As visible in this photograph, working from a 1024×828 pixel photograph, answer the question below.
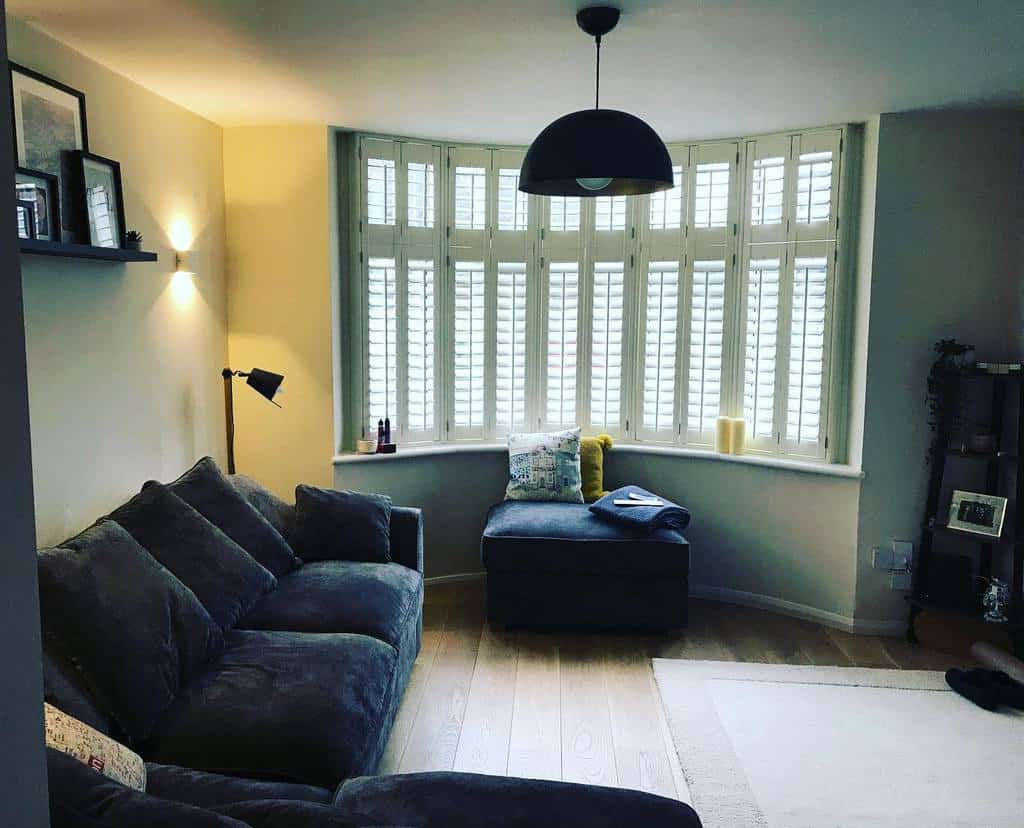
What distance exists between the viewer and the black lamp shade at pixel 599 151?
259 centimetres

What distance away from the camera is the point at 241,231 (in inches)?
183

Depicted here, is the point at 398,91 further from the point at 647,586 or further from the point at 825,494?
the point at 825,494

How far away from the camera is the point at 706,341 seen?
16.2ft

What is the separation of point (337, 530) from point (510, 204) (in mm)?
2339

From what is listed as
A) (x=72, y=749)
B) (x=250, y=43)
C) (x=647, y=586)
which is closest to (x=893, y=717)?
(x=647, y=586)

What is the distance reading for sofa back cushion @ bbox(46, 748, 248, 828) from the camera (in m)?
1.42

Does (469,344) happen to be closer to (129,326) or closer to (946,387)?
(129,326)

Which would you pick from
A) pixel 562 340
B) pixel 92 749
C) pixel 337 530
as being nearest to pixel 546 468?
pixel 562 340

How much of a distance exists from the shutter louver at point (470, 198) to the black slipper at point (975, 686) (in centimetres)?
345

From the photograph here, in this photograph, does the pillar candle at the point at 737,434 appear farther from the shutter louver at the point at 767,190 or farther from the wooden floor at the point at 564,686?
the shutter louver at the point at 767,190

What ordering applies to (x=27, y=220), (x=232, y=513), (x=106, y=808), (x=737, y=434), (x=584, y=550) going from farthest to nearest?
1. (x=737, y=434)
2. (x=584, y=550)
3. (x=232, y=513)
4. (x=27, y=220)
5. (x=106, y=808)

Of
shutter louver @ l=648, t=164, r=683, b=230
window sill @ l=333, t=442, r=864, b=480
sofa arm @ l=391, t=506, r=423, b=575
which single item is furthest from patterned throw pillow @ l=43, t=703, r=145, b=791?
shutter louver @ l=648, t=164, r=683, b=230

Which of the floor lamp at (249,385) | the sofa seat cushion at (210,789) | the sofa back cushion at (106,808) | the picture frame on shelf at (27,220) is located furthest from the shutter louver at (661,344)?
the sofa back cushion at (106,808)

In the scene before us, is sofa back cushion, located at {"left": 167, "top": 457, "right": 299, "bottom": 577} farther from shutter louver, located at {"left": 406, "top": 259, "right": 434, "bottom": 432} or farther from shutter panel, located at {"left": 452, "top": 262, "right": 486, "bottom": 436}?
shutter panel, located at {"left": 452, "top": 262, "right": 486, "bottom": 436}
